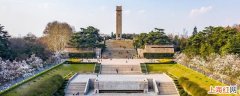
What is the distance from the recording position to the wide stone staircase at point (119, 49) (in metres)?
68.3

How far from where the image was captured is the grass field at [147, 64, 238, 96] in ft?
112

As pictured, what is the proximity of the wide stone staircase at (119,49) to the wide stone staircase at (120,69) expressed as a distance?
15.5 meters

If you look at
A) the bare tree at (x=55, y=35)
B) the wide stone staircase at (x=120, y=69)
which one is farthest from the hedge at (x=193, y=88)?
the bare tree at (x=55, y=35)

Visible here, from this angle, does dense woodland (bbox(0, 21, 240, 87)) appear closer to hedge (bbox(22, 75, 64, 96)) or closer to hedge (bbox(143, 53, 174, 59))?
hedge (bbox(143, 53, 174, 59))

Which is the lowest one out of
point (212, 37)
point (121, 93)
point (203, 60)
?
point (121, 93)

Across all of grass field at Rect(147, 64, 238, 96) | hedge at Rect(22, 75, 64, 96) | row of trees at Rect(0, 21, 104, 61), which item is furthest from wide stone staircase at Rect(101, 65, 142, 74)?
hedge at Rect(22, 75, 64, 96)

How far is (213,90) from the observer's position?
29969mm

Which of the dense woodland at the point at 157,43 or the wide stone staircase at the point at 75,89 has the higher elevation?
the dense woodland at the point at 157,43

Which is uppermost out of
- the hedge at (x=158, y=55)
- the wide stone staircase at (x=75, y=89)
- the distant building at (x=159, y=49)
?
the distant building at (x=159, y=49)

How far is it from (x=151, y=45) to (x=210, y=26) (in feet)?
47.1

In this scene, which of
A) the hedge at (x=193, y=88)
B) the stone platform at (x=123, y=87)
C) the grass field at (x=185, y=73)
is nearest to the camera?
the hedge at (x=193, y=88)

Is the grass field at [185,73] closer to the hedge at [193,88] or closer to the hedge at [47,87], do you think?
the hedge at [193,88]

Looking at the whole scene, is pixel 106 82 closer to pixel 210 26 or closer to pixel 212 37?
pixel 212 37

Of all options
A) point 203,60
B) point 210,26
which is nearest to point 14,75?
point 203,60
